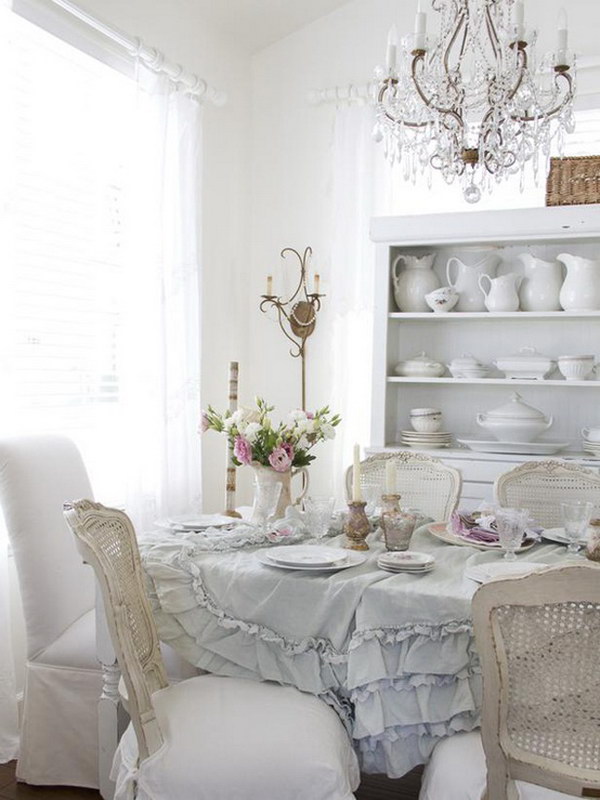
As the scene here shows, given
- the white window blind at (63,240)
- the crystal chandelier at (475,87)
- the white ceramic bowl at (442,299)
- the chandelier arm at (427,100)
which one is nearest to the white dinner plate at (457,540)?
the crystal chandelier at (475,87)

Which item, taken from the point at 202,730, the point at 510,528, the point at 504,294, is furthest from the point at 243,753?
the point at 504,294

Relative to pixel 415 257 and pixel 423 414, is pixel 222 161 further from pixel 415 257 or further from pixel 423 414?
pixel 423 414

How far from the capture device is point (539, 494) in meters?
2.75

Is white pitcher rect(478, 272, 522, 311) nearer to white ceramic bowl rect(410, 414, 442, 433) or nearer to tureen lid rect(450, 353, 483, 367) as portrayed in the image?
tureen lid rect(450, 353, 483, 367)

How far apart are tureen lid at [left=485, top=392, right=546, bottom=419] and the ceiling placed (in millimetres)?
2172

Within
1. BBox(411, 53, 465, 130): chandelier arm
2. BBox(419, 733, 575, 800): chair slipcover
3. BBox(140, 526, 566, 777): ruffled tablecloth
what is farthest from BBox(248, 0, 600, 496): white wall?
BBox(419, 733, 575, 800): chair slipcover

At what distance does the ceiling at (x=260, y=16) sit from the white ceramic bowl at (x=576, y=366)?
2124mm

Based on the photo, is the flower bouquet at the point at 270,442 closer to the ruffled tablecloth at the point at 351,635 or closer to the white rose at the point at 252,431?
the white rose at the point at 252,431

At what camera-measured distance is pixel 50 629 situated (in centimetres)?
233

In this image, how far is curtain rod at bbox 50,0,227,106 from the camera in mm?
2879

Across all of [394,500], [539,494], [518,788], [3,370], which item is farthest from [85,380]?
[518,788]

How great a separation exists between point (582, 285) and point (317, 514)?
1911 mm

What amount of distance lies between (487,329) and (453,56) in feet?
4.19

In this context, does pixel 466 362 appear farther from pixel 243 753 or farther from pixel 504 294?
pixel 243 753
